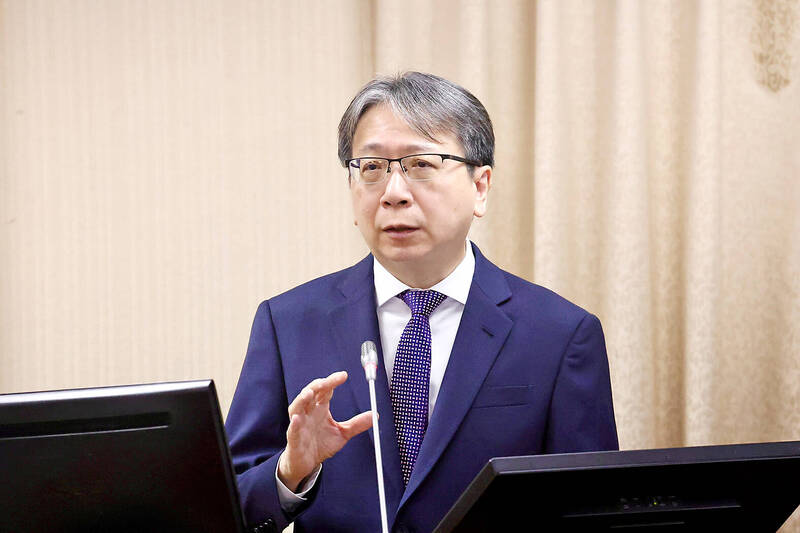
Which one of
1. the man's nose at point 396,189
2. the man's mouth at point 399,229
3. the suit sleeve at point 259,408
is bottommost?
the suit sleeve at point 259,408

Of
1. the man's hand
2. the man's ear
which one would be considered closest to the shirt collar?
the man's ear

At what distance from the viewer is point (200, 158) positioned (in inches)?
104

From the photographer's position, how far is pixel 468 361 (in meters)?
1.58

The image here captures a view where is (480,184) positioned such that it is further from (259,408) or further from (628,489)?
(628,489)

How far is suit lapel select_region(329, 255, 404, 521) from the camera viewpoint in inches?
59.5

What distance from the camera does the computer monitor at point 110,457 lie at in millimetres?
972

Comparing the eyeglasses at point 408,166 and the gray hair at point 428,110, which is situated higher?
the gray hair at point 428,110

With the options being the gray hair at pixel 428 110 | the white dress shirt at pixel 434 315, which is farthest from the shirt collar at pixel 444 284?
the gray hair at pixel 428 110

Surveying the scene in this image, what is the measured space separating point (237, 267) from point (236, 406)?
112 centimetres

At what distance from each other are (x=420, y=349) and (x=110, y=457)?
0.73 meters

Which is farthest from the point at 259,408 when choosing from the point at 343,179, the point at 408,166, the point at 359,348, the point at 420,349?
the point at 343,179

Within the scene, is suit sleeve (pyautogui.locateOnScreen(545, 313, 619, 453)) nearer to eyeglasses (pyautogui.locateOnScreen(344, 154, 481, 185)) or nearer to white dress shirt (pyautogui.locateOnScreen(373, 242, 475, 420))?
white dress shirt (pyautogui.locateOnScreen(373, 242, 475, 420))

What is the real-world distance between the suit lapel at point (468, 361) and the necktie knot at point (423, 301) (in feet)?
0.21

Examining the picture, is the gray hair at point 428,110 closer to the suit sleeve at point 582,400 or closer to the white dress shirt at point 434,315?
the white dress shirt at point 434,315
